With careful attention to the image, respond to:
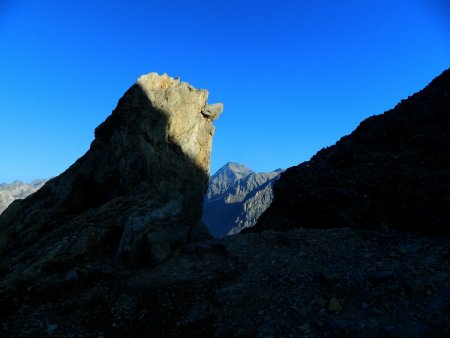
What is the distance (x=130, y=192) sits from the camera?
77.7ft

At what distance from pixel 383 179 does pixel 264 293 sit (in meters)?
10.2

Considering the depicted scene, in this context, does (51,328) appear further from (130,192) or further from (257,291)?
(130,192)

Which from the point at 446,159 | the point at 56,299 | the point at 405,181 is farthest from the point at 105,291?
the point at 446,159

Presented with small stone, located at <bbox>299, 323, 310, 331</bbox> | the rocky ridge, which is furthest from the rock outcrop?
small stone, located at <bbox>299, 323, 310, 331</bbox>

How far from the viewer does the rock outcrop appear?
16328 millimetres

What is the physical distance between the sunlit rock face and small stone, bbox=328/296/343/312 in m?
7.77

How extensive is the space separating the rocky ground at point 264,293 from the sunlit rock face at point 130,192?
1453mm

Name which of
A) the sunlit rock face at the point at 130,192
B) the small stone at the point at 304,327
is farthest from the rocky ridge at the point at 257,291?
the sunlit rock face at the point at 130,192

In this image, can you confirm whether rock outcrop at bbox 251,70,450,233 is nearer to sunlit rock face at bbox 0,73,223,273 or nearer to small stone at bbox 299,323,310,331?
sunlit rock face at bbox 0,73,223,273

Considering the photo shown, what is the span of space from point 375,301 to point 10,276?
537 inches

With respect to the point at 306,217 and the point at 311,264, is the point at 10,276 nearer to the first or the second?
the point at 311,264

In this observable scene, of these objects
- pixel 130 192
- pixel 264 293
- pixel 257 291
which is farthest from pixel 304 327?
pixel 130 192

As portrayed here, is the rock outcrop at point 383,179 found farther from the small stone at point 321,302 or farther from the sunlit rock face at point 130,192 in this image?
the small stone at point 321,302

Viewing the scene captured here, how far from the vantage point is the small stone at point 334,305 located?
1027cm
